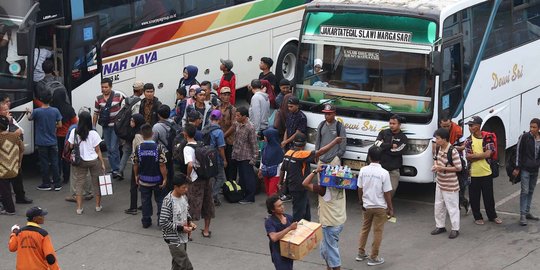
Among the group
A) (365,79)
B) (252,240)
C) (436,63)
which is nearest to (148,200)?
(252,240)

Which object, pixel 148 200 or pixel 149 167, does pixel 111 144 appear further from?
pixel 149 167

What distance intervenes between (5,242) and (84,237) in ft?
3.52

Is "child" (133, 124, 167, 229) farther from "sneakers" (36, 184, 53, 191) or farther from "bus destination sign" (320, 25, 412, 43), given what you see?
"bus destination sign" (320, 25, 412, 43)

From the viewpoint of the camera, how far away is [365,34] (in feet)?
54.4

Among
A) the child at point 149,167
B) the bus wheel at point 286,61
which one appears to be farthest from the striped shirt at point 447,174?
the bus wheel at point 286,61

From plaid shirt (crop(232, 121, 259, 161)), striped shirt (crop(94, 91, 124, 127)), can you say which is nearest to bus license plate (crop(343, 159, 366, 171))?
plaid shirt (crop(232, 121, 259, 161))

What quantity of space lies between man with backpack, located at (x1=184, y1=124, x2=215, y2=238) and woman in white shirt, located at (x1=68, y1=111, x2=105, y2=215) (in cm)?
170

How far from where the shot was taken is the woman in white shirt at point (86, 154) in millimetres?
16297

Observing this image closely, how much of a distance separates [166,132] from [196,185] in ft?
4.04

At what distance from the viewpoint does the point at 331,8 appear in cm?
1692

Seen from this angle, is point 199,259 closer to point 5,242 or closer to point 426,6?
point 5,242

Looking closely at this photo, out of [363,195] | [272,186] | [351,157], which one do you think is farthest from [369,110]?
[363,195]

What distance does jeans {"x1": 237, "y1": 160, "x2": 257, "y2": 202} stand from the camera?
16.9 metres

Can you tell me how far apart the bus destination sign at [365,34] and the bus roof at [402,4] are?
13.4 inches
